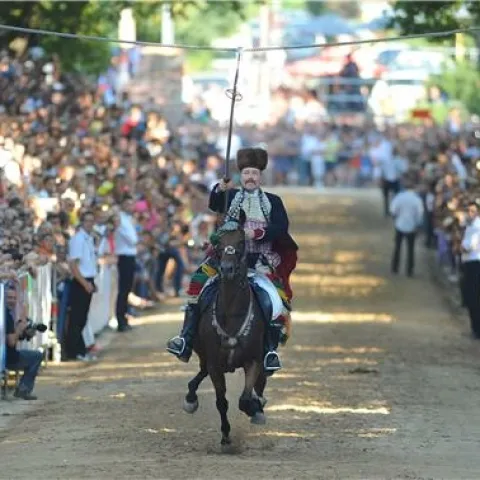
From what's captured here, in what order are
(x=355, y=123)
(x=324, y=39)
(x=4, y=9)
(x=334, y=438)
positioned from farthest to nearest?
1. (x=324, y=39)
2. (x=355, y=123)
3. (x=4, y=9)
4. (x=334, y=438)

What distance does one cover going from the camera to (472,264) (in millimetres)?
27531

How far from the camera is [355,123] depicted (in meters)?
60.7

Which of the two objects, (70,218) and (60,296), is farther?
(70,218)

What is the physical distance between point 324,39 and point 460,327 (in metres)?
41.2

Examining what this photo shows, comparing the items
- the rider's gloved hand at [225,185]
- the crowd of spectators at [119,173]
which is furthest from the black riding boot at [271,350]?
the crowd of spectators at [119,173]

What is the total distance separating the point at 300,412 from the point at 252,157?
3.28m

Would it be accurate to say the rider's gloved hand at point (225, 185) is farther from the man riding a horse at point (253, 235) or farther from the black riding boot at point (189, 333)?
the black riding boot at point (189, 333)

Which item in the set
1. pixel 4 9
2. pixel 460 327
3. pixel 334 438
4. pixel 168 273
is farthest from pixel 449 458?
pixel 4 9

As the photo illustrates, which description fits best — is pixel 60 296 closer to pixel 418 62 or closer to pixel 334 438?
pixel 334 438

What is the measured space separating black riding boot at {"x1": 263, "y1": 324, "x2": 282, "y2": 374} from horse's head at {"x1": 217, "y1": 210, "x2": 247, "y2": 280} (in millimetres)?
877

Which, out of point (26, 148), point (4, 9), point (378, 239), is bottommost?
point (378, 239)

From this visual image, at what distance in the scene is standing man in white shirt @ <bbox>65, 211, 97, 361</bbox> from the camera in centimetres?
2327

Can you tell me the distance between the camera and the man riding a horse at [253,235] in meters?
16.3

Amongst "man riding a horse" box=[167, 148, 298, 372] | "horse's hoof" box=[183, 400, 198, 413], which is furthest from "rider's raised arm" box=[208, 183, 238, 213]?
"horse's hoof" box=[183, 400, 198, 413]
